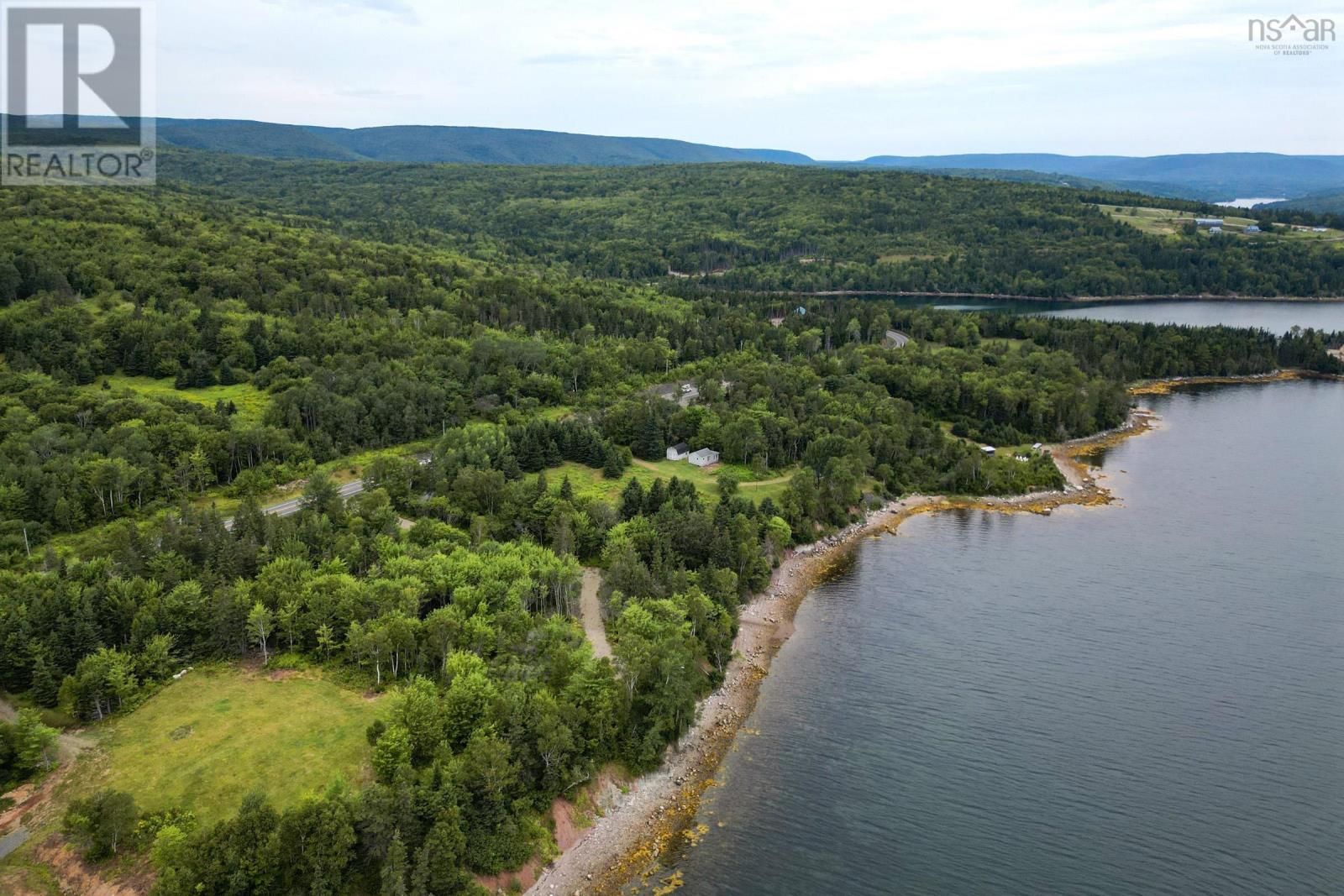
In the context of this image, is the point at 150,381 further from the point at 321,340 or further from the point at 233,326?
the point at 321,340

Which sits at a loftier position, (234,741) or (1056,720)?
(234,741)

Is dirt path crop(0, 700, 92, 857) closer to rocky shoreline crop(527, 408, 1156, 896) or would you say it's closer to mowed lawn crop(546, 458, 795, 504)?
rocky shoreline crop(527, 408, 1156, 896)

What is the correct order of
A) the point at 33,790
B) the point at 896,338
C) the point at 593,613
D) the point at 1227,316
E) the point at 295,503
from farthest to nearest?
1. the point at 1227,316
2. the point at 896,338
3. the point at 295,503
4. the point at 593,613
5. the point at 33,790

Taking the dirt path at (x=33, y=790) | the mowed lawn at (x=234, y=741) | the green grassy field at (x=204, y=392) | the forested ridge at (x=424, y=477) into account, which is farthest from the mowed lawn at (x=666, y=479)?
the dirt path at (x=33, y=790)

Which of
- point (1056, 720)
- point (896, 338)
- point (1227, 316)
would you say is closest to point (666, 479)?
point (1056, 720)

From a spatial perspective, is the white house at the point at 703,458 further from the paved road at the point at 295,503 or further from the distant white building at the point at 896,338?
the distant white building at the point at 896,338

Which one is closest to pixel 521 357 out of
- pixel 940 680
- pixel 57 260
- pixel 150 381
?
pixel 150 381

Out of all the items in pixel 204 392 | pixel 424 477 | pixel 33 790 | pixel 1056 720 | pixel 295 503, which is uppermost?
pixel 204 392

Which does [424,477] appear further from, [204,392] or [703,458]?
[204,392]
